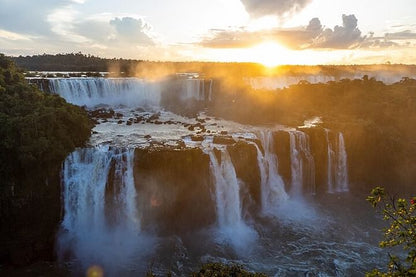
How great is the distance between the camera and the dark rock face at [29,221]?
15.9 m

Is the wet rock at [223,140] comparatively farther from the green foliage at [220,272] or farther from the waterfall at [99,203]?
the green foliage at [220,272]

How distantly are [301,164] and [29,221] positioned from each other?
1632 cm

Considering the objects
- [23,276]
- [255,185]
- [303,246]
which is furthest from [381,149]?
[23,276]

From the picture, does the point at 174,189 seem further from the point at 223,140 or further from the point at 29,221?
the point at 29,221

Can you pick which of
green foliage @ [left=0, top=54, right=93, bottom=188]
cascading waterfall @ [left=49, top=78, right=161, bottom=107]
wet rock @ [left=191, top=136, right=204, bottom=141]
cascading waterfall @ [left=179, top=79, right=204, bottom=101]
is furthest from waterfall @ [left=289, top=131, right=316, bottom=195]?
cascading waterfall @ [left=49, top=78, right=161, bottom=107]

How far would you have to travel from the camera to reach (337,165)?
25.9 m

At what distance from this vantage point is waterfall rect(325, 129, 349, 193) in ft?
83.6

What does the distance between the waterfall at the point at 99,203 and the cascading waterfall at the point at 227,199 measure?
4329 mm

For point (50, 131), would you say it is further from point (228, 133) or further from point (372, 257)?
point (372, 257)

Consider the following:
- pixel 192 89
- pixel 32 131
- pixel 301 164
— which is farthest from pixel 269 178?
pixel 192 89

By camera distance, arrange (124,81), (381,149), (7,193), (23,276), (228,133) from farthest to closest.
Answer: (124,81) < (381,149) < (228,133) < (7,193) < (23,276)

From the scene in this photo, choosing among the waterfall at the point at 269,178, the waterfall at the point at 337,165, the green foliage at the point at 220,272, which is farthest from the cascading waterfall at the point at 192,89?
the green foliage at the point at 220,272

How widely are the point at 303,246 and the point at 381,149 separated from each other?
533 inches

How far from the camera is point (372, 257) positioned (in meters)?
16.7
